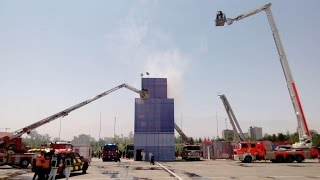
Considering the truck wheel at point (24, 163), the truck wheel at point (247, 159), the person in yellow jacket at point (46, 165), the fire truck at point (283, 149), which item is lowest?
the person in yellow jacket at point (46, 165)

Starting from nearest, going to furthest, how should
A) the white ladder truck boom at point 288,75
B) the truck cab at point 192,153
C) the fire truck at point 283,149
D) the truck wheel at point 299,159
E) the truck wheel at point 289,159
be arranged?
the white ladder truck boom at point 288,75
the fire truck at point 283,149
the truck wheel at point 299,159
the truck wheel at point 289,159
the truck cab at point 192,153

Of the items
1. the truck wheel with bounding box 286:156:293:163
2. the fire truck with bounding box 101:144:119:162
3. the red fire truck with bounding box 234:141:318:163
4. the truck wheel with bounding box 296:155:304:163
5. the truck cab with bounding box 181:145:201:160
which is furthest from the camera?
the fire truck with bounding box 101:144:119:162

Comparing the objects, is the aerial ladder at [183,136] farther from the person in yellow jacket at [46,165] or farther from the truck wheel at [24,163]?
the person in yellow jacket at [46,165]

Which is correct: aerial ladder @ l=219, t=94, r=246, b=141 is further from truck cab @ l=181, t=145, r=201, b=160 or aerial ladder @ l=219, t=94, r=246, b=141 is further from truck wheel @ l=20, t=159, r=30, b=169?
truck wheel @ l=20, t=159, r=30, b=169

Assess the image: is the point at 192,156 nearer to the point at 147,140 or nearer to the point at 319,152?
the point at 147,140

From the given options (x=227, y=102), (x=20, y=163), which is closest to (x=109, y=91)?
(x=20, y=163)

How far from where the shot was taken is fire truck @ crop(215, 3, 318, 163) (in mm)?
36156

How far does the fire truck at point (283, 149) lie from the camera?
36156mm

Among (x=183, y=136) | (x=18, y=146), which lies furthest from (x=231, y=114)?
(x=18, y=146)

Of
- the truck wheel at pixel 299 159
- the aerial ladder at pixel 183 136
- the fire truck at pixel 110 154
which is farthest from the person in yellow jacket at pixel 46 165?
the aerial ladder at pixel 183 136

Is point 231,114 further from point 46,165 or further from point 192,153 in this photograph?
point 46,165

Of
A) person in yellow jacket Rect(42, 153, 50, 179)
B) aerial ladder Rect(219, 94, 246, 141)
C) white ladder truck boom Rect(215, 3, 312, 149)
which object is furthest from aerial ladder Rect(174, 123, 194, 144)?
person in yellow jacket Rect(42, 153, 50, 179)

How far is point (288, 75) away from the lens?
37031 mm

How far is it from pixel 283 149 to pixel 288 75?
10.1 metres
